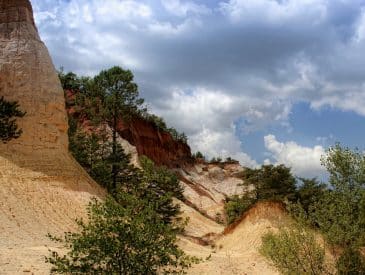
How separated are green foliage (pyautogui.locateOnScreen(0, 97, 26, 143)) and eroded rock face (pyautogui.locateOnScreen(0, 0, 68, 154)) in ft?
3.12

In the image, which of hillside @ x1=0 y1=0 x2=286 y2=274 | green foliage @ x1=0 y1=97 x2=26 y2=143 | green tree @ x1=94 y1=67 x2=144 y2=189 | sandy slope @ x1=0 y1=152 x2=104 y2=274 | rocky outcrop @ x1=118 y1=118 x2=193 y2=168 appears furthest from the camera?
rocky outcrop @ x1=118 y1=118 x2=193 y2=168

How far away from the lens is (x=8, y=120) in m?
25.2

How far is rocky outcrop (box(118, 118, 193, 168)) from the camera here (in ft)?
195

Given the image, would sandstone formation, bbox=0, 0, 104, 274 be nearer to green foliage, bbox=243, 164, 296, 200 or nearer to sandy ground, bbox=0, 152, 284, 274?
sandy ground, bbox=0, 152, 284, 274

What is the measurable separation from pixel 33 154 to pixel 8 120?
6.95 feet

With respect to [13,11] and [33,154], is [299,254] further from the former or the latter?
[13,11]

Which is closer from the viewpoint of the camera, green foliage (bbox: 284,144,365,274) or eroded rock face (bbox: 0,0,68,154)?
green foliage (bbox: 284,144,365,274)

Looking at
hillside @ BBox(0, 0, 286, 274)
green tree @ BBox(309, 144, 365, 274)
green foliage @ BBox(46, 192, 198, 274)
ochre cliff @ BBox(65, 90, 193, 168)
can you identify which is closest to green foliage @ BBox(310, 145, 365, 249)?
green tree @ BBox(309, 144, 365, 274)

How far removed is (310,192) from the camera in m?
32.6

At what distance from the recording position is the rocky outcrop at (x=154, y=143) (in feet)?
195

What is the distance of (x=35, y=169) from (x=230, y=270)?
35.2 ft

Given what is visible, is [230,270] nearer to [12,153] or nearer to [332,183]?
[332,183]

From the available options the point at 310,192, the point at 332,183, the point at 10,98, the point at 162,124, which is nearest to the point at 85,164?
the point at 10,98

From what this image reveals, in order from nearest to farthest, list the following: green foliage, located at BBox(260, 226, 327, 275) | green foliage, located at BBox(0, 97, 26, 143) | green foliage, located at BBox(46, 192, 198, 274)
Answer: green foliage, located at BBox(46, 192, 198, 274)
green foliage, located at BBox(260, 226, 327, 275)
green foliage, located at BBox(0, 97, 26, 143)
